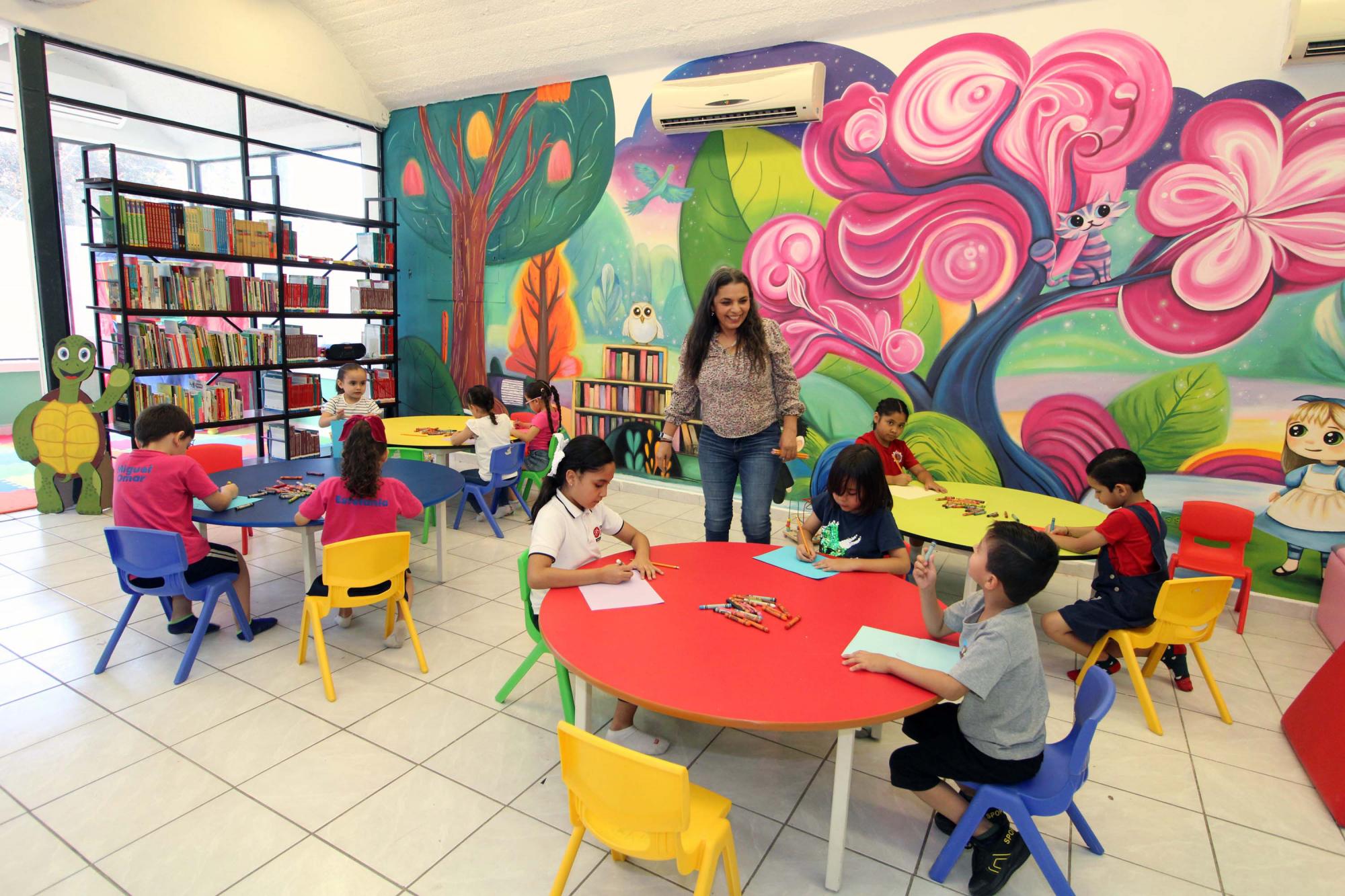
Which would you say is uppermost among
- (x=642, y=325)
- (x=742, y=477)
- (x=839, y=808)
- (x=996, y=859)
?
(x=642, y=325)

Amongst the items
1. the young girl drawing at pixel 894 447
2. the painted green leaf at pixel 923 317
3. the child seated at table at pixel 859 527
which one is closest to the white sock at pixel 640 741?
the child seated at table at pixel 859 527

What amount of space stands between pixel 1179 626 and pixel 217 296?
255 inches

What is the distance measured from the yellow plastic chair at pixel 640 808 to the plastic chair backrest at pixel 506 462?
128 inches

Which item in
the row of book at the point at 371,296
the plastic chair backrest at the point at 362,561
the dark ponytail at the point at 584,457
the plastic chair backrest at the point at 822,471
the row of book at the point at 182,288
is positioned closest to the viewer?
the dark ponytail at the point at 584,457

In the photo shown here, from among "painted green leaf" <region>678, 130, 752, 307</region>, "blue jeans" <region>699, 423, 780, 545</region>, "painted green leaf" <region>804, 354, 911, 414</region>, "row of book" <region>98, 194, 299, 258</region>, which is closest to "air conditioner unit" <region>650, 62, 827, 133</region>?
"painted green leaf" <region>678, 130, 752, 307</region>

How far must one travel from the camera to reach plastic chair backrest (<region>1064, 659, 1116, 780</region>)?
5.80 ft

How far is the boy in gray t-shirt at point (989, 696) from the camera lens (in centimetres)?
179

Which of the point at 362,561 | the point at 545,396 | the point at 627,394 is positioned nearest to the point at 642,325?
the point at 627,394

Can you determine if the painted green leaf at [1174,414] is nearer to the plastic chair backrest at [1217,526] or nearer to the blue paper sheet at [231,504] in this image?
the plastic chair backrest at [1217,526]

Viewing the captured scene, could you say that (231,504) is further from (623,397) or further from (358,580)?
(623,397)

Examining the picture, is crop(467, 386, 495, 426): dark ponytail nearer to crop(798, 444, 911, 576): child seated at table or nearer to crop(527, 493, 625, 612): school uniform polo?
crop(527, 493, 625, 612): school uniform polo

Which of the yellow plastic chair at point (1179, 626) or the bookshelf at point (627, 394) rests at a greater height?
the bookshelf at point (627, 394)

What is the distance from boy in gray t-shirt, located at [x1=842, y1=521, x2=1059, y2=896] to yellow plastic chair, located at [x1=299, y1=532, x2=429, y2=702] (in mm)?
1907

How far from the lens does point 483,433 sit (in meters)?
4.82
